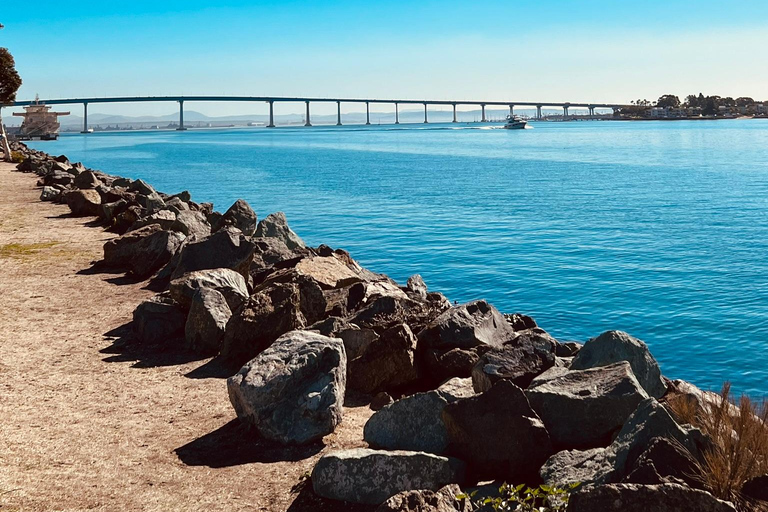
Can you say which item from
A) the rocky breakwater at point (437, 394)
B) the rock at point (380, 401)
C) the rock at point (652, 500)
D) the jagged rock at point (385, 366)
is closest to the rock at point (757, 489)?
the rocky breakwater at point (437, 394)

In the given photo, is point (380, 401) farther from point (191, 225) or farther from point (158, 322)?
point (191, 225)

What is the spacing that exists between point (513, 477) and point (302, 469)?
2.11m

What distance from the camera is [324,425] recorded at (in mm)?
8289

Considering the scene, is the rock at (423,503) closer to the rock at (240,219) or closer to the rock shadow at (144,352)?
the rock shadow at (144,352)

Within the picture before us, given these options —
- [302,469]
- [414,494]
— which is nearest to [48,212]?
[302,469]

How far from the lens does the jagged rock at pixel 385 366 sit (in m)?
9.95

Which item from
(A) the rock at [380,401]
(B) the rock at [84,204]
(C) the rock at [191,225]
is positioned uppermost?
(B) the rock at [84,204]

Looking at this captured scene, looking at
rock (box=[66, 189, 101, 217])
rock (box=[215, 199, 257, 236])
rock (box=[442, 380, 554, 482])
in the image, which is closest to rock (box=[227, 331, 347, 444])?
rock (box=[442, 380, 554, 482])

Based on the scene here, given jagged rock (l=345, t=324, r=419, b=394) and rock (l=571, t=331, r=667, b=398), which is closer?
rock (l=571, t=331, r=667, b=398)

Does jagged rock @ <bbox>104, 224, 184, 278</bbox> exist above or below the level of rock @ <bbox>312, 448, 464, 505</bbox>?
above

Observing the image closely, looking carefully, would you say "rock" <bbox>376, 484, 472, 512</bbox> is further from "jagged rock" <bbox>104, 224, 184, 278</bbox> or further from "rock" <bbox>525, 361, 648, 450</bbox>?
"jagged rock" <bbox>104, 224, 184, 278</bbox>

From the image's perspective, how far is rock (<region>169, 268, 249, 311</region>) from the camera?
12148 millimetres

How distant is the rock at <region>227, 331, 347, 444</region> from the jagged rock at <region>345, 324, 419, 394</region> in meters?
1.34

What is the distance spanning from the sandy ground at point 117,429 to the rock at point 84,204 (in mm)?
12805
